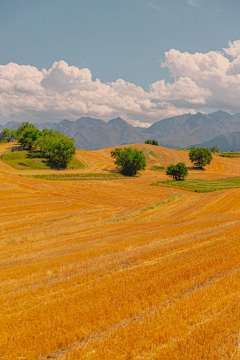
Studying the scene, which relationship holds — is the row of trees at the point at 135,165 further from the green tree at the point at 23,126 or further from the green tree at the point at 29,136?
the green tree at the point at 23,126

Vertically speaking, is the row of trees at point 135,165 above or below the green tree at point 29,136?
below

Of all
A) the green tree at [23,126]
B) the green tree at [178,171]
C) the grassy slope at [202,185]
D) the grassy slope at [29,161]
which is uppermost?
the green tree at [23,126]

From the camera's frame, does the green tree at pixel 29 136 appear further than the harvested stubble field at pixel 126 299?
Yes

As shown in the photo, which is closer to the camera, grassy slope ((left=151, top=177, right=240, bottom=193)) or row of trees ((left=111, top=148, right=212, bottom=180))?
grassy slope ((left=151, top=177, right=240, bottom=193))

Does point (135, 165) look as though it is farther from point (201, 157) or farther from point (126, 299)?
point (126, 299)

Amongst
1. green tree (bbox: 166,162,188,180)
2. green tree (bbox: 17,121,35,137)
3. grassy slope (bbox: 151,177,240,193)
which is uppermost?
green tree (bbox: 17,121,35,137)

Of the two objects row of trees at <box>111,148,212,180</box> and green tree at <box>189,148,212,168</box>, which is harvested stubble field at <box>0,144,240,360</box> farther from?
green tree at <box>189,148,212,168</box>

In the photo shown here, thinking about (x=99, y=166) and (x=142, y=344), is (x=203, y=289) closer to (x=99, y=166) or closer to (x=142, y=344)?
(x=142, y=344)

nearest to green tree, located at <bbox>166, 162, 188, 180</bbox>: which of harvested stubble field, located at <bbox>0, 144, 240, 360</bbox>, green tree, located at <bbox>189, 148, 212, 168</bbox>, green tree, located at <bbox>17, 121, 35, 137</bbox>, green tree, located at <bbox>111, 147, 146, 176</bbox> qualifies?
green tree, located at <bbox>111, 147, 146, 176</bbox>

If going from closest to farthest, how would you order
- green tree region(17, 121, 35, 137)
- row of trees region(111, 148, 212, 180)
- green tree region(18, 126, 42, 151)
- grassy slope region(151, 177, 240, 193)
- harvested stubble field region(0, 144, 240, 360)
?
harvested stubble field region(0, 144, 240, 360) → grassy slope region(151, 177, 240, 193) → row of trees region(111, 148, 212, 180) → green tree region(18, 126, 42, 151) → green tree region(17, 121, 35, 137)

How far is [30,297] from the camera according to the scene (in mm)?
9180

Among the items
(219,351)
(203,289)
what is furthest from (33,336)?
(203,289)

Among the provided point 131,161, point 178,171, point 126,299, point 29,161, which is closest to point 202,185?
point 178,171

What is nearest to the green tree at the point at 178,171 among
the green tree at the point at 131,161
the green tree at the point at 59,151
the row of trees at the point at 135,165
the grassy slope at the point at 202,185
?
the row of trees at the point at 135,165
